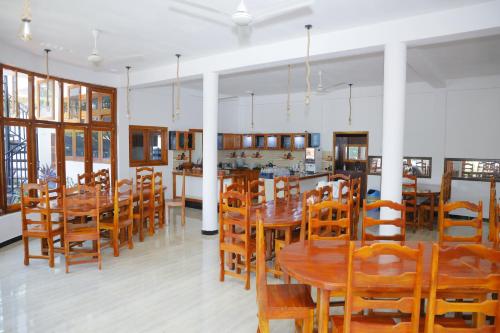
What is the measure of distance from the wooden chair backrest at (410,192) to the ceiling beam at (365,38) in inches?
124

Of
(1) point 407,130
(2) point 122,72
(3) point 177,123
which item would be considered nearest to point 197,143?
(3) point 177,123

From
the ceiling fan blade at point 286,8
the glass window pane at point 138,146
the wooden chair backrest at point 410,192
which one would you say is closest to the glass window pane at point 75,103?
the glass window pane at point 138,146

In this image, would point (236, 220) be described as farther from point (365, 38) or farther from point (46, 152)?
point (46, 152)

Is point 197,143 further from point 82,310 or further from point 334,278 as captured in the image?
point 334,278

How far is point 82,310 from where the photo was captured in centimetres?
351

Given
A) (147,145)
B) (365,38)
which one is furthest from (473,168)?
(147,145)

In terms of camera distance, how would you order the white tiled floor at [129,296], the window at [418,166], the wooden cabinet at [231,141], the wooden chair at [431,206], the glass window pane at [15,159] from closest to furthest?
1. the white tiled floor at [129,296]
2. the glass window pane at [15,159]
3. the wooden chair at [431,206]
4. the window at [418,166]
5. the wooden cabinet at [231,141]

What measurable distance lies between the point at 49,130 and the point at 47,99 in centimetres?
62

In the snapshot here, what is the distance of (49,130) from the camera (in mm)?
6980

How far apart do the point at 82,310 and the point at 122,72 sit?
588cm

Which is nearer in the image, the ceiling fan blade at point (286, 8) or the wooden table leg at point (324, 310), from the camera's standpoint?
the wooden table leg at point (324, 310)

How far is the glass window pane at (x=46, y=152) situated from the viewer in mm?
Result: 6689

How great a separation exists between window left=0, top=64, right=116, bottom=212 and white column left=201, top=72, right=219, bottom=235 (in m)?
3.08

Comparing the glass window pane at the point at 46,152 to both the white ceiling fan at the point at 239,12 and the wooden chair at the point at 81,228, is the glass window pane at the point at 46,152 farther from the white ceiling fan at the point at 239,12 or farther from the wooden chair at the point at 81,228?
the white ceiling fan at the point at 239,12
